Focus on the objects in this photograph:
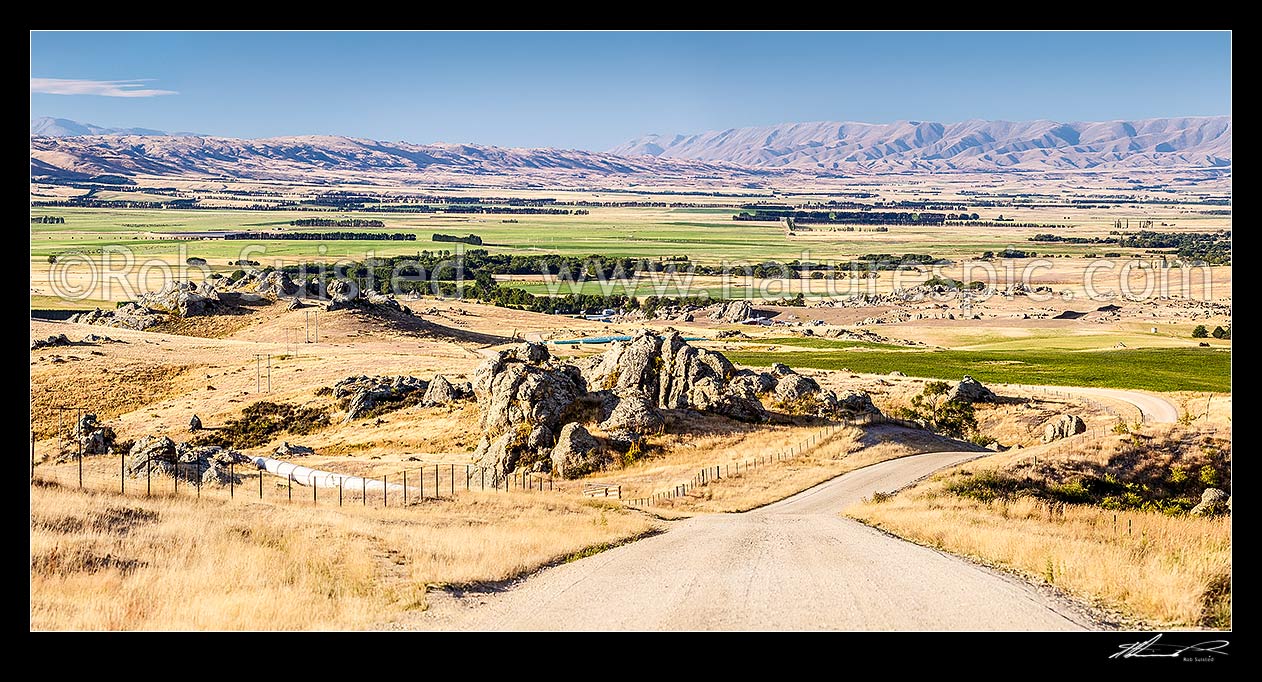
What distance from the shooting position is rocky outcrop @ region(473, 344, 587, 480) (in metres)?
45.4

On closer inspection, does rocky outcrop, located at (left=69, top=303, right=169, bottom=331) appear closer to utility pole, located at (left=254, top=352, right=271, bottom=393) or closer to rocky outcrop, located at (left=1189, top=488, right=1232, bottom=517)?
utility pole, located at (left=254, top=352, right=271, bottom=393)

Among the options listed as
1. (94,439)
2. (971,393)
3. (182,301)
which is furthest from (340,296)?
(971,393)

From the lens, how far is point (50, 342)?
265 ft

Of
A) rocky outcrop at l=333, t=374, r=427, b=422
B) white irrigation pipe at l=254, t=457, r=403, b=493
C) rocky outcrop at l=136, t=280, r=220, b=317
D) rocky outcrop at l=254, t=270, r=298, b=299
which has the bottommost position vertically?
white irrigation pipe at l=254, t=457, r=403, b=493

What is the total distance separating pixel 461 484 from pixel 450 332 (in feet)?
236

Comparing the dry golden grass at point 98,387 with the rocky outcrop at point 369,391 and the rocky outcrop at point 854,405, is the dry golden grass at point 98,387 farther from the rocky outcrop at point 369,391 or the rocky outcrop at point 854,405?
the rocky outcrop at point 854,405

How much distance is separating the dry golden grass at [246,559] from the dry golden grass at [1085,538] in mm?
8327

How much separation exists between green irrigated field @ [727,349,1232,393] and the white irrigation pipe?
60821 mm

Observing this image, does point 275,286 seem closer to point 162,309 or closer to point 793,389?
point 162,309

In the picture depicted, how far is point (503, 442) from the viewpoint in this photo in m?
45.9

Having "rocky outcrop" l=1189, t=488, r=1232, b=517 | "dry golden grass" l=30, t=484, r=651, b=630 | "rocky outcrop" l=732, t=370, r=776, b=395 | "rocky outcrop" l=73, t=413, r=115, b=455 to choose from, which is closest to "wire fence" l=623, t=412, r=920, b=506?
"rocky outcrop" l=732, t=370, r=776, b=395
